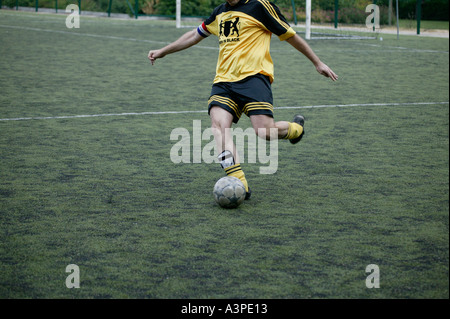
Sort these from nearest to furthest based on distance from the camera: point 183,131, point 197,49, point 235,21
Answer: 1. point 235,21
2. point 183,131
3. point 197,49

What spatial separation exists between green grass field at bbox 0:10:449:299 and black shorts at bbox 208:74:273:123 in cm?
66

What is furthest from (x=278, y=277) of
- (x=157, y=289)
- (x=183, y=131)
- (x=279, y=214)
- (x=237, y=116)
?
(x=183, y=131)

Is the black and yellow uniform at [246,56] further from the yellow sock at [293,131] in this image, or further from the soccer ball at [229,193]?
the soccer ball at [229,193]

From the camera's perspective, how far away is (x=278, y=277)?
369 centimetres

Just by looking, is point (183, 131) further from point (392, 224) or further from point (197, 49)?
point (197, 49)
